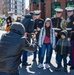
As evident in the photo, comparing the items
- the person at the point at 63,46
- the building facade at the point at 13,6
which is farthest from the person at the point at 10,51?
the building facade at the point at 13,6

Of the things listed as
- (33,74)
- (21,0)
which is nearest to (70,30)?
(33,74)

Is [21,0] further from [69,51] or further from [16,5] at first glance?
[69,51]

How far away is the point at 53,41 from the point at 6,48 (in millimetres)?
4291

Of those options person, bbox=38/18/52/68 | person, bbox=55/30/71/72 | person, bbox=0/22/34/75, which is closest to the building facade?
person, bbox=38/18/52/68

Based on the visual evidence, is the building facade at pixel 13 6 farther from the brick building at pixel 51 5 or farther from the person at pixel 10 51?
the person at pixel 10 51

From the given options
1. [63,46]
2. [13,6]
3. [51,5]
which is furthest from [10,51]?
[13,6]

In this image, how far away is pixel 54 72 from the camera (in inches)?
338

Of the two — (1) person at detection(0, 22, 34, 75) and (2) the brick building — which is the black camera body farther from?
(2) the brick building

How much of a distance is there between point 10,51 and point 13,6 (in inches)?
6027

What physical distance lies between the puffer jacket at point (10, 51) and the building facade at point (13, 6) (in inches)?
5246

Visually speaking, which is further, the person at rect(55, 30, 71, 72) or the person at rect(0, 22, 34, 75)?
the person at rect(55, 30, 71, 72)

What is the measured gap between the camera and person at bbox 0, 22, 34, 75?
4688 millimetres

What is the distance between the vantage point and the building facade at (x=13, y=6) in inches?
5714

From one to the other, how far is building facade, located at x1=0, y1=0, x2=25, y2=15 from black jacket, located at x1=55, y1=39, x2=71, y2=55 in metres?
129
